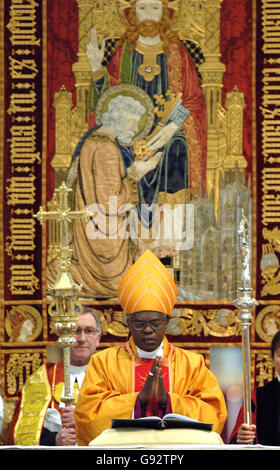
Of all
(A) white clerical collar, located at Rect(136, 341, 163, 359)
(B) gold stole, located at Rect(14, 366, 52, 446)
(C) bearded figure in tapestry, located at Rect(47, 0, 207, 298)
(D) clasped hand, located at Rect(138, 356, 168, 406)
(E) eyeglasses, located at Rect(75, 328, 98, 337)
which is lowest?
(B) gold stole, located at Rect(14, 366, 52, 446)

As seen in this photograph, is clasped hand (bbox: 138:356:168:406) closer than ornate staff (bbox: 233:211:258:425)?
Yes

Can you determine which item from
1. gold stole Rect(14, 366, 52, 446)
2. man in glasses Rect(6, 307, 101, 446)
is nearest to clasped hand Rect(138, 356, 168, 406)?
man in glasses Rect(6, 307, 101, 446)

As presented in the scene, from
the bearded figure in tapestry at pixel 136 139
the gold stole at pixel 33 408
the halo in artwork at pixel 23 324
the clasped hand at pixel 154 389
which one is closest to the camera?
the clasped hand at pixel 154 389

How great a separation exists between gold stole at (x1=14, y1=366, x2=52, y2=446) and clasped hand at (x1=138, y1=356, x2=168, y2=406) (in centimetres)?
229

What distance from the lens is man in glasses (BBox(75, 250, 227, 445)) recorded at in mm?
10461

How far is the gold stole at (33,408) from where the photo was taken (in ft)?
40.5

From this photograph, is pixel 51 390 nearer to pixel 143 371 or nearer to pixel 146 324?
pixel 143 371

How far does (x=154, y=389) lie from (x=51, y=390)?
8.35 feet

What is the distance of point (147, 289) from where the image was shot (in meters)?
11.0

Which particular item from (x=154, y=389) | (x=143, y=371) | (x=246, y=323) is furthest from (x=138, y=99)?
(x=154, y=389)

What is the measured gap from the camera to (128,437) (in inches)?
345

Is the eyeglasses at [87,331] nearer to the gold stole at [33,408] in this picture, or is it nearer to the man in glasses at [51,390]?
the man in glasses at [51,390]

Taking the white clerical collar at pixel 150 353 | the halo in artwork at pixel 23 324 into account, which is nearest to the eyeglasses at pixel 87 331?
the white clerical collar at pixel 150 353

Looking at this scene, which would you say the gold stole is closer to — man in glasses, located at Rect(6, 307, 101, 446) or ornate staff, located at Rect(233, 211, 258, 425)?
man in glasses, located at Rect(6, 307, 101, 446)
